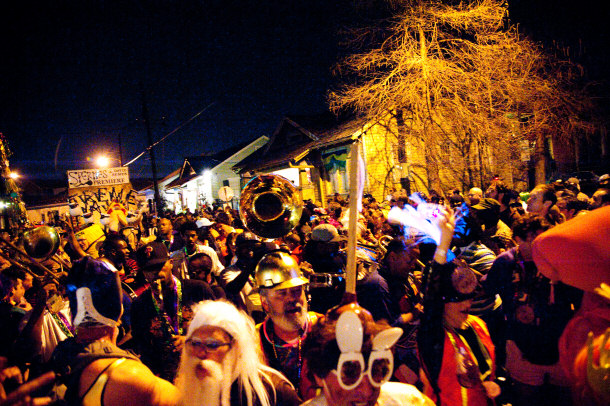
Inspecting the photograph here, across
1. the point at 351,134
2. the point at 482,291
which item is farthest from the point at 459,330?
the point at 351,134

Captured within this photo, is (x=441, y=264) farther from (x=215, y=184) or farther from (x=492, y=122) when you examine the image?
(x=215, y=184)

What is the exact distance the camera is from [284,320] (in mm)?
2738

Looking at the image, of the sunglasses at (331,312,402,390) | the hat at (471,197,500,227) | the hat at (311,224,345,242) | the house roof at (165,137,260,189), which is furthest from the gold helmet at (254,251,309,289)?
the house roof at (165,137,260,189)

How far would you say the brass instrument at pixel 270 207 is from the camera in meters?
3.55

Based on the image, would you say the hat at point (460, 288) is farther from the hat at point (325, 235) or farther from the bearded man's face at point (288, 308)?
the hat at point (325, 235)

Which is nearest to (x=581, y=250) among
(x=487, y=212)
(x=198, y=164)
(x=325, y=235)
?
(x=325, y=235)

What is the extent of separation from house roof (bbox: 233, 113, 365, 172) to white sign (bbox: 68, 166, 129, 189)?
9.42 metres

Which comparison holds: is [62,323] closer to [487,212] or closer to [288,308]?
[288,308]

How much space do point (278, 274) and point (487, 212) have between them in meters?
3.50

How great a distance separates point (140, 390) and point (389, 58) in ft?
45.3

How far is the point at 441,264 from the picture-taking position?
89.5 inches

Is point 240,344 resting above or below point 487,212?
below

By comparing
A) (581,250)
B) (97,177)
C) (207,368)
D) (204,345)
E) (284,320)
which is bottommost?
(284,320)

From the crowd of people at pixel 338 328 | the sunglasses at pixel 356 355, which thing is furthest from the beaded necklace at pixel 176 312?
the sunglasses at pixel 356 355
